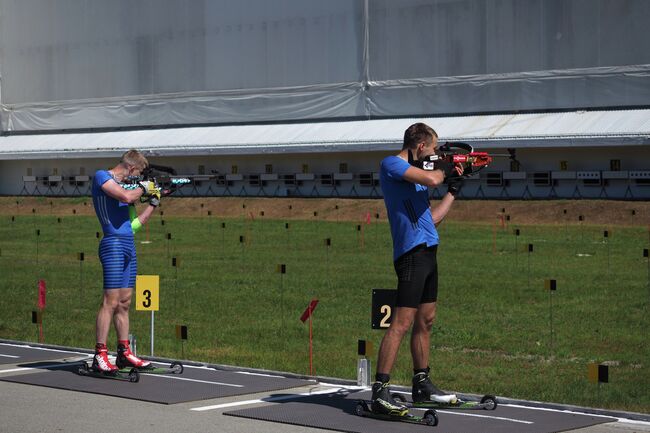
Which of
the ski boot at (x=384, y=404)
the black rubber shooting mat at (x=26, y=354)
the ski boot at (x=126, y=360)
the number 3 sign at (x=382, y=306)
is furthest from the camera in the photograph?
the black rubber shooting mat at (x=26, y=354)

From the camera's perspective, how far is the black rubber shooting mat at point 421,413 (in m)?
9.93

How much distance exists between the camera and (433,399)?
10.8m

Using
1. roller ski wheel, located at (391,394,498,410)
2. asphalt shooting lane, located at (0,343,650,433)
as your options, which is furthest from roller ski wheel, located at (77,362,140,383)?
roller ski wheel, located at (391,394,498,410)

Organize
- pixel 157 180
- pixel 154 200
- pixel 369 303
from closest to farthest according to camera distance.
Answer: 1. pixel 154 200
2. pixel 157 180
3. pixel 369 303

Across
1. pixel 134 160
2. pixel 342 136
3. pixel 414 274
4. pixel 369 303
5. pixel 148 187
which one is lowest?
pixel 369 303

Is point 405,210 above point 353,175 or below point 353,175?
below

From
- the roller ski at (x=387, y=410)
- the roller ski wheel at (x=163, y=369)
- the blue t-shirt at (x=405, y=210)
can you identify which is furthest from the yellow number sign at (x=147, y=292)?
the roller ski at (x=387, y=410)

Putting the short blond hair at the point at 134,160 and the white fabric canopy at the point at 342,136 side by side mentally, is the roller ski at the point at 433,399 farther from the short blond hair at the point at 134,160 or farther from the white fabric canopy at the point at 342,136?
the white fabric canopy at the point at 342,136

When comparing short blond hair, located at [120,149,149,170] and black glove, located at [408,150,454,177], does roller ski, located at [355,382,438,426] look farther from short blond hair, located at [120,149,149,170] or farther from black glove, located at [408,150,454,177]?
short blond hair, located at [120,149,149,170]

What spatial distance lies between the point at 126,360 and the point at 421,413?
3.52m

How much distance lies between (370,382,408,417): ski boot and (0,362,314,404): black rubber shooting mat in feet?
6.15

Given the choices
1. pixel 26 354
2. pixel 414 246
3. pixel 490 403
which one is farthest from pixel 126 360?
pixel 490 403

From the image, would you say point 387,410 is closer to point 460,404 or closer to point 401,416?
point 401,416

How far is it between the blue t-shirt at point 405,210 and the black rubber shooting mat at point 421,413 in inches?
53.7
